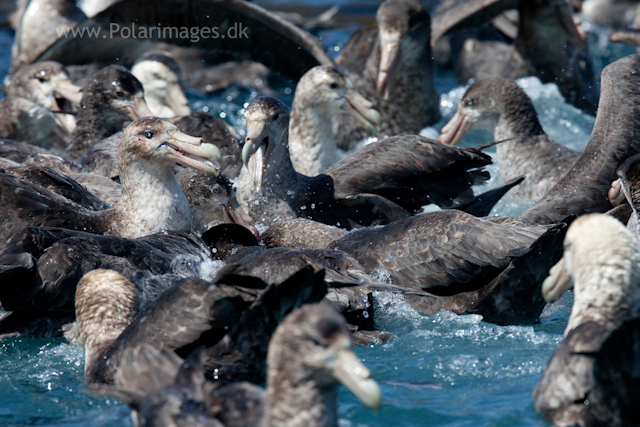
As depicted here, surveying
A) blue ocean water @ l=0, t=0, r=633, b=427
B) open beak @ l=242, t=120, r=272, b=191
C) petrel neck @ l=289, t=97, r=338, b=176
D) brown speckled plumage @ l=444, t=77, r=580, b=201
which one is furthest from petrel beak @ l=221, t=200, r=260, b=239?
brown speckled plumage @ l=444, t=77, r=580, b=201

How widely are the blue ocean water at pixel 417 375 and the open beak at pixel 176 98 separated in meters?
5.13

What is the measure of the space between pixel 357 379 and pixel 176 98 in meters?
7.53

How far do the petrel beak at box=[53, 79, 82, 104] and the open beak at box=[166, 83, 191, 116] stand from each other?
40.6 inches

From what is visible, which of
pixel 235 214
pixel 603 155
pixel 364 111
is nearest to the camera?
pixel 603 155

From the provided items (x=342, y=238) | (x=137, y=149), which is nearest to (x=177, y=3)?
(x=137, y=149)

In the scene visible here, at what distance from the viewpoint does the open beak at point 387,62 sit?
9.45 m

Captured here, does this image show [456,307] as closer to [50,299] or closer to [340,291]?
[340,291]

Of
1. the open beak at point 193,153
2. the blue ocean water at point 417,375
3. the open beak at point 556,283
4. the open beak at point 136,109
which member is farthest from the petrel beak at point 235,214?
the open beak at point 556,283

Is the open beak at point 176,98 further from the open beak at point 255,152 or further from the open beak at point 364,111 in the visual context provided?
the open beak at point 255,152

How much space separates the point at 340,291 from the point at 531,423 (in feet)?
4.84

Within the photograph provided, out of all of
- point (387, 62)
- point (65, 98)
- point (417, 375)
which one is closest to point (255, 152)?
point (417, 375)

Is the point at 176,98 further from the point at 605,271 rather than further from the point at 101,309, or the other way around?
the point at 605,271

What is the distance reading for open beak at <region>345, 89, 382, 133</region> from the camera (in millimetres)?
8172

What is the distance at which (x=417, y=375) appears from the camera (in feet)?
16.2
